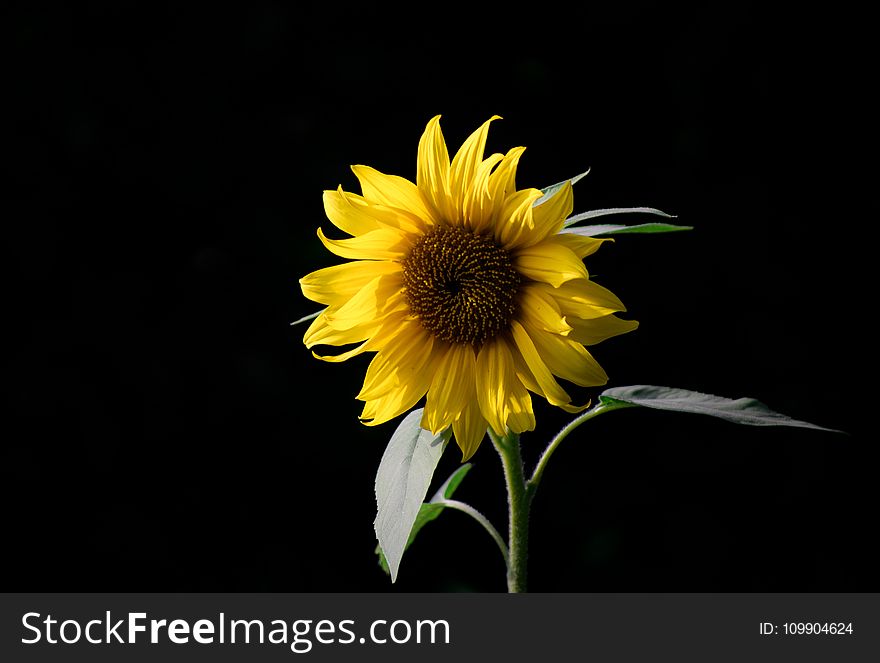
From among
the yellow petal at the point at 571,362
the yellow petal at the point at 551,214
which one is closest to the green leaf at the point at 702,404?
the yellow petal at the point at 571,362

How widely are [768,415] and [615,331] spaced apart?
0.49 feet

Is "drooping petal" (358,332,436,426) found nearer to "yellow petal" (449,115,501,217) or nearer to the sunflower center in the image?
the sunflower center

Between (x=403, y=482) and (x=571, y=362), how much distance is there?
0.17 m

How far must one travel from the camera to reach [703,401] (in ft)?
2.71

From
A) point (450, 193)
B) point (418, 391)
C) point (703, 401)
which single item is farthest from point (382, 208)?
point (703, 401)

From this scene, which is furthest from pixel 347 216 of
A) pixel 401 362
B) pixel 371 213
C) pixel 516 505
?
pixel 516 505

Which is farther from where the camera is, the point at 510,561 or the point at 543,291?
the point at 510,561

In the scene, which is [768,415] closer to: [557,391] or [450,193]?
[557,391]

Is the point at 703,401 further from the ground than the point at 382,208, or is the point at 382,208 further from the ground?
the point at 382,208

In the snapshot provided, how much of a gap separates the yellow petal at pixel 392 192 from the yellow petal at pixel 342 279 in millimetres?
52

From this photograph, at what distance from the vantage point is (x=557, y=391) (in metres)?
0.78

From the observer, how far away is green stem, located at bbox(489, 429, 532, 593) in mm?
846

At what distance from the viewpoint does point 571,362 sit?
775 millimetres

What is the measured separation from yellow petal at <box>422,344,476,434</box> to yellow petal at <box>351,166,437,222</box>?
4.7 inches
